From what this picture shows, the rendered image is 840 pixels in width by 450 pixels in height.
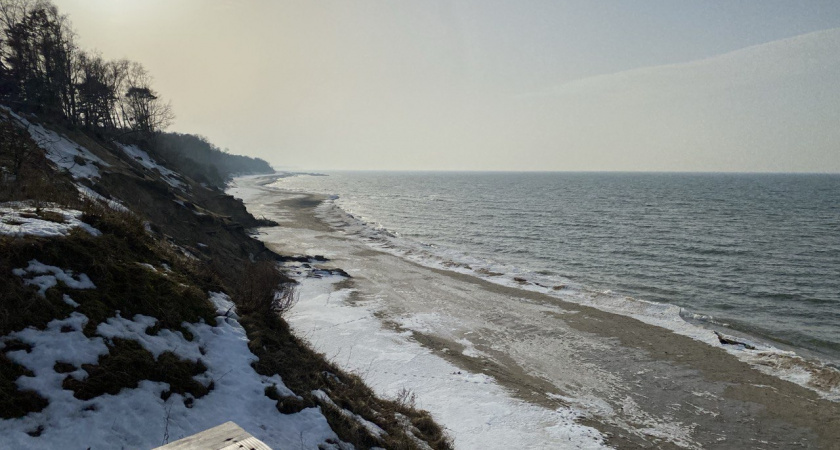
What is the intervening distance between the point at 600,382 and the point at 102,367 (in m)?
15.8

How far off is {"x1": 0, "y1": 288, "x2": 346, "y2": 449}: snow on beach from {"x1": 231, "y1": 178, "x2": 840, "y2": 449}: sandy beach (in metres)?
6.29

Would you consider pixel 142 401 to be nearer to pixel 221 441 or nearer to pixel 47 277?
pixel 47 277

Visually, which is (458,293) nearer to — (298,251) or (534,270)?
(534,270)

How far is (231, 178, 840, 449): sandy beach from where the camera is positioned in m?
12.2

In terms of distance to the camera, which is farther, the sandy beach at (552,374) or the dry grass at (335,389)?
the sandy beach at (552,374)

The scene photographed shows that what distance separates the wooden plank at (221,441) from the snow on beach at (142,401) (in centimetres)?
362

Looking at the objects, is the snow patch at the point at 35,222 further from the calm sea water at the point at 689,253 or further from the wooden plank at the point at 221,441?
the calm sea water at the point at 689,253

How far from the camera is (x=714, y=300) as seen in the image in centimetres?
2534

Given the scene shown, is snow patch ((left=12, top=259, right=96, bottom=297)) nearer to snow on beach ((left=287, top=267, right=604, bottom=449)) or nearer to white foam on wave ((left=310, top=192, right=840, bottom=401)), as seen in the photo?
snow on beach ((left=287, top=267, right=604, bottom=449))

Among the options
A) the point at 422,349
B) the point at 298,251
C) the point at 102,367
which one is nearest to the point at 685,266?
the point at 422,349

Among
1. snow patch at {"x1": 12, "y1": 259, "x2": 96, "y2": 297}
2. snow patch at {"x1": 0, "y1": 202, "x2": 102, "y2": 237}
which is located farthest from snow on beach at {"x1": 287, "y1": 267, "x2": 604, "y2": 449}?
snow patch at {"x1": 0, "y1": 202, "x2": 102, "y2": 237}

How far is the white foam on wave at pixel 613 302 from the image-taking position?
53.0 feet

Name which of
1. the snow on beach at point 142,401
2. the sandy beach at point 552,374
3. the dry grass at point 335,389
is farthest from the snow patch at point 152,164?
the snow on beach at point 142,401

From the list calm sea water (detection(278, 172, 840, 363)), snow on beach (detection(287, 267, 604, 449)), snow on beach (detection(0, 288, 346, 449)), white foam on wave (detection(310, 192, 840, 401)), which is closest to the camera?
snow on beach (detection(0, 288, 346, 449))
